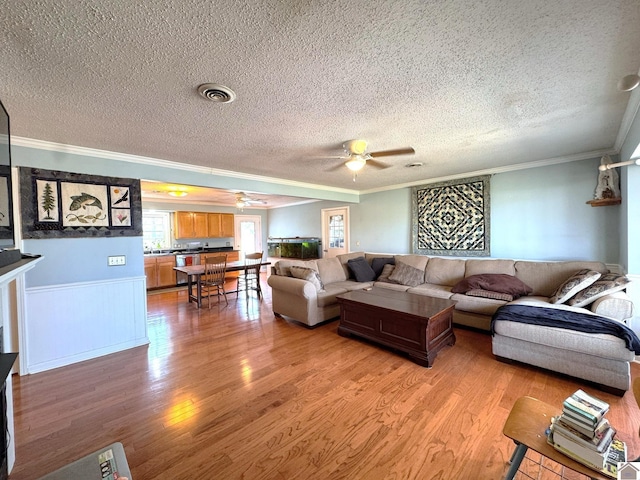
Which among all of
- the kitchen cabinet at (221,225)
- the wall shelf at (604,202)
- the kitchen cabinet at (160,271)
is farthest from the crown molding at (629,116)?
the kitchen cabinet at (221,225)

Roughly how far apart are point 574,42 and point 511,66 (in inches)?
10.7

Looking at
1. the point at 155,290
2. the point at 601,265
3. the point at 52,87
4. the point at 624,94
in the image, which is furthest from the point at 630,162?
the point at 155,290

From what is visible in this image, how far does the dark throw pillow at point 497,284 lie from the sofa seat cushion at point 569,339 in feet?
3.07

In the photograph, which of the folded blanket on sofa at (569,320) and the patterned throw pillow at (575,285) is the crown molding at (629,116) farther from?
the folded blanket on sofa at (569,320)

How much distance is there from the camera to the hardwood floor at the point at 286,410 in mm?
1561

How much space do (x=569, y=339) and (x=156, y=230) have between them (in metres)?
8.37

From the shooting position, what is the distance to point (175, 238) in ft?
23.8

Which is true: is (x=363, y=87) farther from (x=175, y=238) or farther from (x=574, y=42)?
(x=175, y=238)

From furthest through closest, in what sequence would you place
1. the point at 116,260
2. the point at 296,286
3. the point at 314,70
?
the point at 296,286 → the point at 116,260 → the point at 314,70

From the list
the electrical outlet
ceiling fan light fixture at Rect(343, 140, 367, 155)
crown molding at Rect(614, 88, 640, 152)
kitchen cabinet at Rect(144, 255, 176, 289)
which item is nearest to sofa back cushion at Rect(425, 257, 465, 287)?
crown molding at Rect(614, 88, 640, 152)

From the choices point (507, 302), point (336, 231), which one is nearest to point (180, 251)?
point (336, 231)

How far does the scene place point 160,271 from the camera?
6.46 m

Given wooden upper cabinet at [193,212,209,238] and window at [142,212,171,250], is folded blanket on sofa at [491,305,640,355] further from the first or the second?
window at [142,212,171,250]

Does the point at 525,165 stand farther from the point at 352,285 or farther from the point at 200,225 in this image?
the point at 200,225
